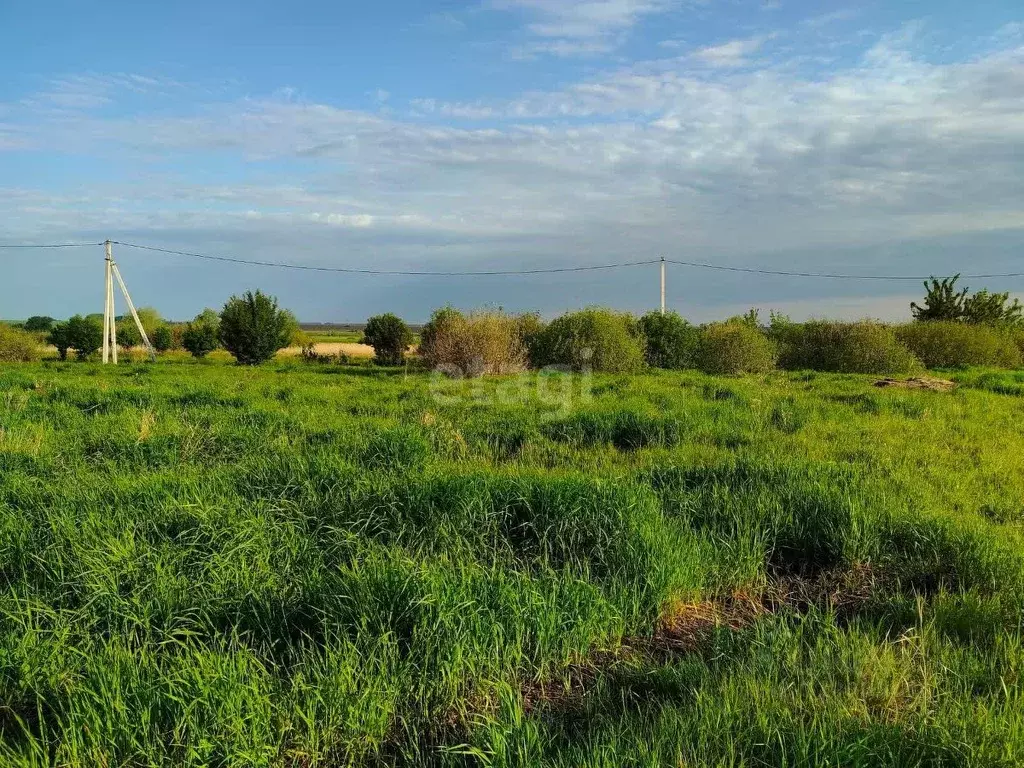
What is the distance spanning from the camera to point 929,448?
7.64m

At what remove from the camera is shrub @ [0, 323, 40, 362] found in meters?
37.7

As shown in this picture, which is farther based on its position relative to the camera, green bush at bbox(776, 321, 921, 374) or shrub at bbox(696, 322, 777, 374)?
green bush at bbox(776, 321, 921, 374)

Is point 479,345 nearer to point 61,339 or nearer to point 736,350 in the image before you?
point 736,350

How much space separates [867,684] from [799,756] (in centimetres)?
71

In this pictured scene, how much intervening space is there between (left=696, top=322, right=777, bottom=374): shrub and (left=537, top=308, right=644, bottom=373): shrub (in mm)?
2605

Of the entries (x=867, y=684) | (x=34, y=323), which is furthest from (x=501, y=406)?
(x=34, y=323)

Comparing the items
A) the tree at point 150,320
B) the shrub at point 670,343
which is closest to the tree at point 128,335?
the tree at point 150,320

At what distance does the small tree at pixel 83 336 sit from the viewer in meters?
45.9

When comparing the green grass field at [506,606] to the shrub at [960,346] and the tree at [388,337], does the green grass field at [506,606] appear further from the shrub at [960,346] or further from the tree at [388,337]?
the tree at [388,337]

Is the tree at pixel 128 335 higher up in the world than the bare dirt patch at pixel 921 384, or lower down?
higher up

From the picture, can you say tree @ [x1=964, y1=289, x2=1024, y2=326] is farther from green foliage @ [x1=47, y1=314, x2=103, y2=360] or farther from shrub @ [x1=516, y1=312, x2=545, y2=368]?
green foliage @ [x1=47, y1=314, x2=103, y2=360]

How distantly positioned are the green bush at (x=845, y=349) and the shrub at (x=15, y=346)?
38.9m

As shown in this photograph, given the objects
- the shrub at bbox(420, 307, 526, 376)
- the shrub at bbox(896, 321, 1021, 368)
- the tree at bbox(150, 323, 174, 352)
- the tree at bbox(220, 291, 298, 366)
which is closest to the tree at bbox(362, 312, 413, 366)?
the tree at bbox(220, 291, 298, 366)

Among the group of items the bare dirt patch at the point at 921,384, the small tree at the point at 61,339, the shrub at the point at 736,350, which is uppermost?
the small tree at the point at 61,339
